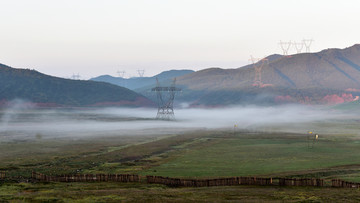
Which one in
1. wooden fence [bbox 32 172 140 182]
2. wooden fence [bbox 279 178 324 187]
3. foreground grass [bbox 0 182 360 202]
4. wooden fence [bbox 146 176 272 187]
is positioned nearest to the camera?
foreground grass [bbox 0 182 360 202]

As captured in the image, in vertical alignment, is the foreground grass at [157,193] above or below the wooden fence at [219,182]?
below

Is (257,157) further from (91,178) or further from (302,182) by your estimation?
(91,178)

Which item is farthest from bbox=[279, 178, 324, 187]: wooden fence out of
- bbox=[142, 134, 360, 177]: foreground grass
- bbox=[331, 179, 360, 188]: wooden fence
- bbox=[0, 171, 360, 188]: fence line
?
bbox=[142, 134, 360, 177]: foreground grass

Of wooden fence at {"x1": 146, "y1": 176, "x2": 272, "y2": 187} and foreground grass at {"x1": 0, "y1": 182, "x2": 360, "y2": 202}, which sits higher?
wooden fence at {"x1": 146, "y1": 176, "x2": 272, "y2": 187}

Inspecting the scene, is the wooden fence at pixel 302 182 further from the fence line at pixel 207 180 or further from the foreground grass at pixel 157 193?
the foreground grass at pixel 157 193

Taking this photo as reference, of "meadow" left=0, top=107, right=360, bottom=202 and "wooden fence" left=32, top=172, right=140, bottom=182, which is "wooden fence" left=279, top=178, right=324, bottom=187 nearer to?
"meadow" left=0, top=107, right=360, bottom=202

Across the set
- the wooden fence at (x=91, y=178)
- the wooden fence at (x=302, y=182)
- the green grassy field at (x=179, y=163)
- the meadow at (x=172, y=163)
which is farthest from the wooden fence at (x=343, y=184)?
the wooden fence at (x=91, y=178)

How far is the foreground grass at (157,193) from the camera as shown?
41750 millimetres

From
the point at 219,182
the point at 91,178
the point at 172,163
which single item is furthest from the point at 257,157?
the point at 91,178

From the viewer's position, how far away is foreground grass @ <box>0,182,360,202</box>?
41.8m

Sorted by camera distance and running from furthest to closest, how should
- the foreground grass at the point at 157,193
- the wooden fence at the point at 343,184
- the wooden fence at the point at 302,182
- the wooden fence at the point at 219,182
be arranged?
the wooden fence at the point at 219,182
the wooden fence at the point at 302,182
the wooden fence at the point at 343,184
the foreground grass at the point at 157,193

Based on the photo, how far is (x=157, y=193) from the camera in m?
44.9

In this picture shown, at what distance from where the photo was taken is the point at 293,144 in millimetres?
96812

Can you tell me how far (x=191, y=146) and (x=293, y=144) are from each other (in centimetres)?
2228
